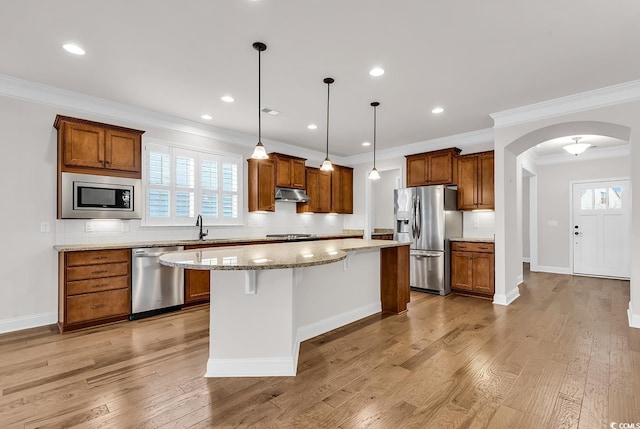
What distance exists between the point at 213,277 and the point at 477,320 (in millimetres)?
3168

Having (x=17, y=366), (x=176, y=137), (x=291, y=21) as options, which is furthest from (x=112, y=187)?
(x=291, y=21)

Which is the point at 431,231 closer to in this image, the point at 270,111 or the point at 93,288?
the point at 270,111

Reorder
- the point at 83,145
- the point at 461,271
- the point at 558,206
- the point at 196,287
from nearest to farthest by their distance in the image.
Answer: the point at 83,145 → the point at 196,287 → the point at 461,271 → the point at 558,206

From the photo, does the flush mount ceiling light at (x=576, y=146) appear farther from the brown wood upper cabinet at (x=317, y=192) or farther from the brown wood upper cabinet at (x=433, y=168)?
the brown wood upper cabinet at (x=317, y=192)

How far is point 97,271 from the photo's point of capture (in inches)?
145

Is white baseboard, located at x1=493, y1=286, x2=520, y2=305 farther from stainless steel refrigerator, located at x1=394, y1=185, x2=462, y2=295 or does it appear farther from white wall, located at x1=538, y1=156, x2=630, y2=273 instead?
white wall, located at x1=538, y1=156, x2=630, y2=273

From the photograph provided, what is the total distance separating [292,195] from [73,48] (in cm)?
384

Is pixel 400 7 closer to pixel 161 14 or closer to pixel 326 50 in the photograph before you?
pixel 326 50

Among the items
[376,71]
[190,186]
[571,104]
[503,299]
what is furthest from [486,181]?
[190,186]

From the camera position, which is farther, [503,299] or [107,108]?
[503,299]

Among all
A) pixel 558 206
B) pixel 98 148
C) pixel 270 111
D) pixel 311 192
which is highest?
pixel 270 111

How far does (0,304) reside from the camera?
3.47 meters

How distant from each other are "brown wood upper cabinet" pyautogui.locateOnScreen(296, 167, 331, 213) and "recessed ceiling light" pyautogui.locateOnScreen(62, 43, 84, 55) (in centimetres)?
426

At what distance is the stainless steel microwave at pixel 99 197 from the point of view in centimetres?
375
